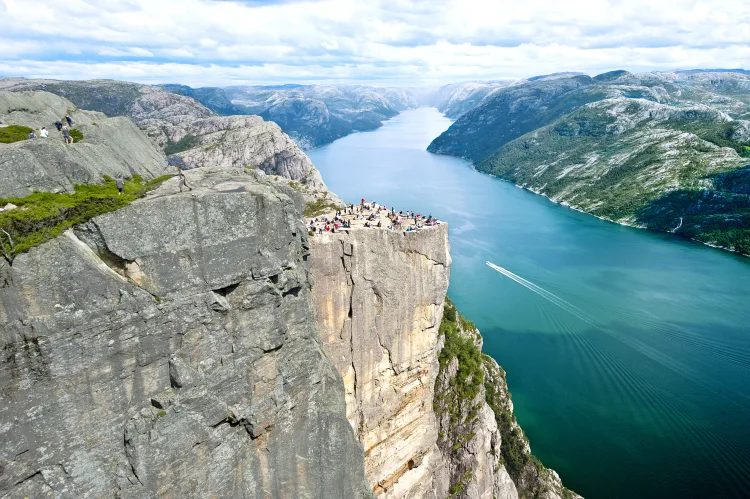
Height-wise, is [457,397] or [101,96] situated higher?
[101,96]

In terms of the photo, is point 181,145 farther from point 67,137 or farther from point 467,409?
point 467,409

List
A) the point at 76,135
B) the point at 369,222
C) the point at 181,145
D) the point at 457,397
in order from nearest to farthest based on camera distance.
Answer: the point at 76,135 < the point at 369,222 < the point at 457,397 < the point at 181,145

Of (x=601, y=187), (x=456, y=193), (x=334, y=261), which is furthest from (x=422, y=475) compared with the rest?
(x=601, y=187)

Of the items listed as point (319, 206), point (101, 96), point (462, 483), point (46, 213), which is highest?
point (101, 96)

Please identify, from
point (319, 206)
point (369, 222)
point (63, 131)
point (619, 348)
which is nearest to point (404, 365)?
point (369, 222)

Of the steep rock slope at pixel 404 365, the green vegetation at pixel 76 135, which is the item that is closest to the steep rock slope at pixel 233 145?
the steep rock slope at pixel 404 365

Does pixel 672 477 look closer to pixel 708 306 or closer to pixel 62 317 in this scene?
pixel 708 306

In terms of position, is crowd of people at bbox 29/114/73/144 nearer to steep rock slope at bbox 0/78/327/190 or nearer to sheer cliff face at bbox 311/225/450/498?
sheer cliff face at bbox 311/225/450/498
